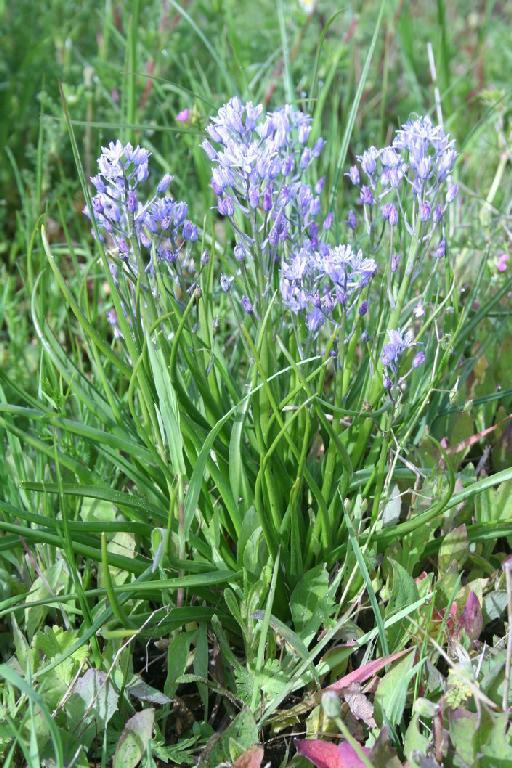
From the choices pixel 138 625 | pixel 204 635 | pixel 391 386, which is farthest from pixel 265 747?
pixel 391 386

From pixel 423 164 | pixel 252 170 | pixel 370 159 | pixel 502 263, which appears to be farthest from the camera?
pixel 502 263

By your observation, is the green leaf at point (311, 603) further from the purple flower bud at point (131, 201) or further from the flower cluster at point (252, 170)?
the purple flower bud at point (131, 201)

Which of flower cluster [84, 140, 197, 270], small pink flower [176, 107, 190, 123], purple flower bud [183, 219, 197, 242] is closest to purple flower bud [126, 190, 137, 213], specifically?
flower cluster [84, 140, 197, 270]

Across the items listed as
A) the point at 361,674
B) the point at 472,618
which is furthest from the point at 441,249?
the point at 361,674

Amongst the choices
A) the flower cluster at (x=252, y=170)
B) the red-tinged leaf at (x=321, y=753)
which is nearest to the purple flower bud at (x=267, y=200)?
the flower cluster at (x=252, y=170)

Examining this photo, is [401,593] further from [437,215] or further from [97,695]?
[437,215]
